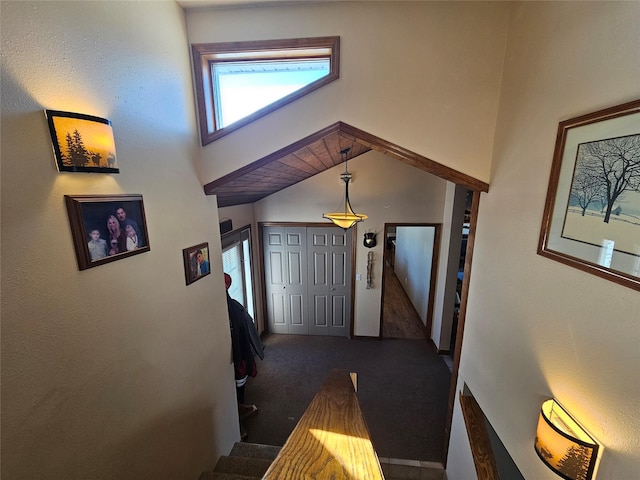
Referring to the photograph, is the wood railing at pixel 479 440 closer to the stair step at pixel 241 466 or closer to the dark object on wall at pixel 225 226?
the stair step at pixel 241 466

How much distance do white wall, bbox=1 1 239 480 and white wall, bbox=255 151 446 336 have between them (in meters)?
2.19

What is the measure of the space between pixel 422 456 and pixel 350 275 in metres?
2.36

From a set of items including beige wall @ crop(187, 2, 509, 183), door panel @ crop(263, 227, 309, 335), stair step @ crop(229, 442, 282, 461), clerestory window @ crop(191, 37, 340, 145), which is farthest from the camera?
door panel @ crop(263, 227, 309, 335)

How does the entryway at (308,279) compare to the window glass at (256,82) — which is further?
the entryway at (308,279)

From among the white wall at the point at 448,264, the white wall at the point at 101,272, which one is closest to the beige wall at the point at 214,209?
the white wall at the point at 101,272

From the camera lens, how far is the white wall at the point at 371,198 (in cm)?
380

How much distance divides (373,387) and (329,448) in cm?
287

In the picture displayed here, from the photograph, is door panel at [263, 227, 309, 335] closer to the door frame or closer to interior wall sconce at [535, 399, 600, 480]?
the door frame

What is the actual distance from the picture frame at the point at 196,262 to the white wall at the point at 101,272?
5cm

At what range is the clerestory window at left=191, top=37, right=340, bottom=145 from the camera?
1.75m

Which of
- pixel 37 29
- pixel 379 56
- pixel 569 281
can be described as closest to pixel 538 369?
pixel 569 281

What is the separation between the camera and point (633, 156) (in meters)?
0.86

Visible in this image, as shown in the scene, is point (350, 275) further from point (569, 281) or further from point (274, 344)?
point (569, 281)

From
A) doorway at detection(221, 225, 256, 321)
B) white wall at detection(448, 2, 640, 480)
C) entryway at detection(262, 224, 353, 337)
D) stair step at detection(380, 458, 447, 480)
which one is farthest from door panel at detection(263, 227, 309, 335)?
white wall at detection(448, 2, 640, 480)
